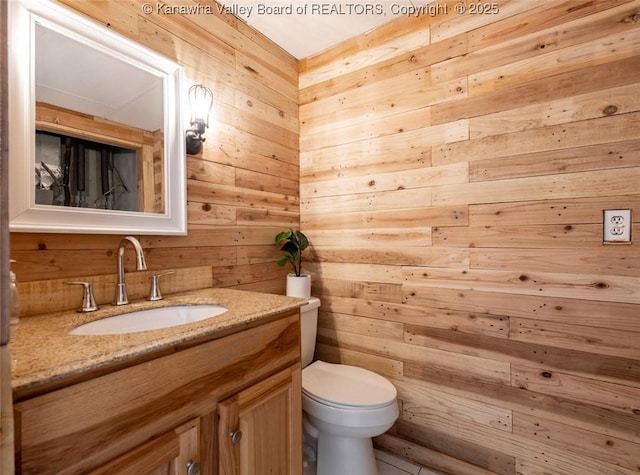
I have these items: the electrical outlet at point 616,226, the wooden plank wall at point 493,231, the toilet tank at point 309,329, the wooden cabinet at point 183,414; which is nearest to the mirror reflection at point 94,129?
the wooden cabinet at point 183,414

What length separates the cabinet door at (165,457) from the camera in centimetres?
68

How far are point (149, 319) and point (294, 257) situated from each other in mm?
870

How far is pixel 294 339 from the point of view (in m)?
1.15

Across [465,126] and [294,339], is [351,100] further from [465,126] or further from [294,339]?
[294,339]

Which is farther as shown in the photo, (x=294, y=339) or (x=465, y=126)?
(x=465, y=126)

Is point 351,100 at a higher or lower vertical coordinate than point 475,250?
higher

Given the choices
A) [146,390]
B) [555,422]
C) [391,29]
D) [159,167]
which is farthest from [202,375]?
[391,29]

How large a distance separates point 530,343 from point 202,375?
1330 mm

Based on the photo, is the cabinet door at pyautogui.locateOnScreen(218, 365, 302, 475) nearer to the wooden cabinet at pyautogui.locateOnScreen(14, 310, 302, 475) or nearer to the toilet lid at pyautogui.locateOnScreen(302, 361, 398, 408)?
the wooden cabinet at pyautogui.locateOnScreen(14, 310, 302, 475)

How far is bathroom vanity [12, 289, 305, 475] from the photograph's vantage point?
584 millimetres

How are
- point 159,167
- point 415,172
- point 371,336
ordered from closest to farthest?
1. point 159,167
2. point 415,172
3. point 371,336

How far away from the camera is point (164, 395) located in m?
0.75

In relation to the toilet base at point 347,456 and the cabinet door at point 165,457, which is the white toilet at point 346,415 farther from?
the cabinet door at point 165,457

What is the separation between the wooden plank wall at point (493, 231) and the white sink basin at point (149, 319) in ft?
2.90
